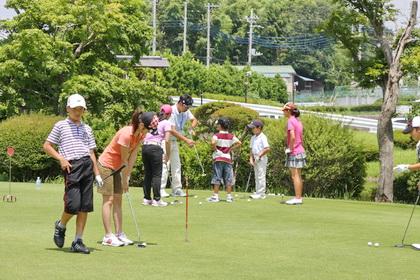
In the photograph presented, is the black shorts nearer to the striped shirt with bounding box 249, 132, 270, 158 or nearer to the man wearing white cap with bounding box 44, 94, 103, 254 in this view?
the man wearing white cap with bounding box 44, 94, 103, 254

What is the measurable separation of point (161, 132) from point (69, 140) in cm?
607

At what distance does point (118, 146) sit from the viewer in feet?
34.0

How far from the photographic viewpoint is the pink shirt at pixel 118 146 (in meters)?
10.2

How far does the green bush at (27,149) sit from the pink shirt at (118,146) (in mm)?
13472

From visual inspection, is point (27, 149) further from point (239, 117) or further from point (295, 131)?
point (295, 131)

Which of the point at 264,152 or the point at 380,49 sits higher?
the point at 380,49

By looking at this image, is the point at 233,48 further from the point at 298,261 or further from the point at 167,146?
the point at 298,261

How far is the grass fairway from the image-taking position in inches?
346

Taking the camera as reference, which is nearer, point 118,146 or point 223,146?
point 118,146

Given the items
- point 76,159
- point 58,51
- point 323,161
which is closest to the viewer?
point 76,159

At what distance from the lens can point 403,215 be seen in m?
15.8

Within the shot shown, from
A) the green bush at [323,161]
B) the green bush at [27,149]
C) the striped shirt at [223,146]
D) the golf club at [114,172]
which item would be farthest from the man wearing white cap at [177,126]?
the green bush at [27,149]

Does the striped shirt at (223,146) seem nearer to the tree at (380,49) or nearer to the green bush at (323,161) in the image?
the green bush at (323,161)

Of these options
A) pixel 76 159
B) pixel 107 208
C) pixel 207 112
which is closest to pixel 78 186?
pixel 76 159
